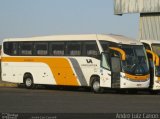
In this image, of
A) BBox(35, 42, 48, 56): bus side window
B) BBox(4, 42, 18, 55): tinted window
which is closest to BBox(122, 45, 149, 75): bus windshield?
BBox(35, 42, 48, 56): bus side window

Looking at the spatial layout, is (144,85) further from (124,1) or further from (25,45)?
(124,1)

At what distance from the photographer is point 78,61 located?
3225 centimetres

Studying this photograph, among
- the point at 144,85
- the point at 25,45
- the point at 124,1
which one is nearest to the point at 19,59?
the point at 25,45

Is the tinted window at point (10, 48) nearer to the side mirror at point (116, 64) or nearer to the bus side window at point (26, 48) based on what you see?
the bus side window at point (26, 48)

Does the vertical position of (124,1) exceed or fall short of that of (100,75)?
it exceeds it

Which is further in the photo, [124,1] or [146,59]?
[124,1]

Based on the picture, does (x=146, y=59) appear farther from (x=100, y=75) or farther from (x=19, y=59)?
(x=19, y=59)

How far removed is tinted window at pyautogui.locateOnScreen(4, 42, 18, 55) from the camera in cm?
3606

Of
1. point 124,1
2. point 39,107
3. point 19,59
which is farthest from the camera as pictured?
point 124,1

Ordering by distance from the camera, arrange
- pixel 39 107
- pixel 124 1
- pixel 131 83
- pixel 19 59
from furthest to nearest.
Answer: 1. pixel 124 1
2. pixel 19 59
3. pixel 131 83
4. pixel 39 107

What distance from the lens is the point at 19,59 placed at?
3584cm

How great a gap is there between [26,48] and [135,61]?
7.94 metres

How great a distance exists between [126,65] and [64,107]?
10.5 m

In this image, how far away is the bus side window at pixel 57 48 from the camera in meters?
33.3
